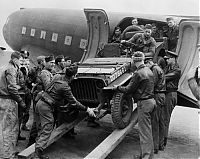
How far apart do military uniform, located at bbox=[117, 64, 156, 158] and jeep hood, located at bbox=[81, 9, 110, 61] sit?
2881mm

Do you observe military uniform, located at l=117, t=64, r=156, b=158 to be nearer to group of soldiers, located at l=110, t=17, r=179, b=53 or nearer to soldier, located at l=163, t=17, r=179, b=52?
group of soldiers, located at l=110, t=17, r=179, b=53

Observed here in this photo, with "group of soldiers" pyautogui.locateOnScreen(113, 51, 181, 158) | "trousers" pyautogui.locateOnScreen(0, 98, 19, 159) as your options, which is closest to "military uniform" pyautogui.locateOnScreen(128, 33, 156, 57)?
"group of soldiers" pyautogui.locateOnScreen(113, 51, 181, 158)

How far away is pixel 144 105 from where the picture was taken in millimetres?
5562

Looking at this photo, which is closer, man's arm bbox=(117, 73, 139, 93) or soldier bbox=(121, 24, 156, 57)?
man's arm bbox=(117, 73, 139, 93)

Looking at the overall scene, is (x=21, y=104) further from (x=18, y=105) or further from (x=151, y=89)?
(x=151, y=89)

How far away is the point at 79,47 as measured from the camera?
38.4 ft

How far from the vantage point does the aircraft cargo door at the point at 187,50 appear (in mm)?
7621

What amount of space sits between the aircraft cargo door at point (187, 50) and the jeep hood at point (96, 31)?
1887 millimetres

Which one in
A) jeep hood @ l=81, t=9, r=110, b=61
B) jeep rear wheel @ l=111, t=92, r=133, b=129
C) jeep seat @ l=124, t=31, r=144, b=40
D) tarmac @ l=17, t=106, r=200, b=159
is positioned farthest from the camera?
jeep hood @ l=81, t=9, r=110, b=61

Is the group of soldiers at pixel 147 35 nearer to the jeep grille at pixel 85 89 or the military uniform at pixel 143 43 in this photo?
the military uniform at pixel 143 43

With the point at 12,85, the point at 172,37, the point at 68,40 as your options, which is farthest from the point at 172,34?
the point at 12,85

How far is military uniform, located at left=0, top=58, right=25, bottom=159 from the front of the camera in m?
5.43

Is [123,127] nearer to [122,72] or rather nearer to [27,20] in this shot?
[122,72]

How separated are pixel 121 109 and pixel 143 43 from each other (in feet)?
→ 6.62
